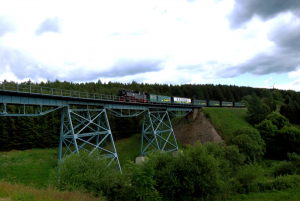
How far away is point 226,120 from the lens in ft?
162

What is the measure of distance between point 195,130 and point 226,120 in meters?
9.01

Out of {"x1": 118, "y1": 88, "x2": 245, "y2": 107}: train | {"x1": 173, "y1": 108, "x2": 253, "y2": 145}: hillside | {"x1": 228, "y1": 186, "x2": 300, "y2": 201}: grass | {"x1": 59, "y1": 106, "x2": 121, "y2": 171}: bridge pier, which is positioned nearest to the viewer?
{"x1": 228, "y1": 186, "x2": 300, "y2": 201}: grass

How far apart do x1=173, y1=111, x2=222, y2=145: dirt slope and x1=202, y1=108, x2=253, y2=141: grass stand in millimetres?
1193

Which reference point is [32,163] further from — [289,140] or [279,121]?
[279,121]

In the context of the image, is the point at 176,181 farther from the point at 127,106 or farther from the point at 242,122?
the point at 242,122

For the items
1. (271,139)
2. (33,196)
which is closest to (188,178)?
(33,196)

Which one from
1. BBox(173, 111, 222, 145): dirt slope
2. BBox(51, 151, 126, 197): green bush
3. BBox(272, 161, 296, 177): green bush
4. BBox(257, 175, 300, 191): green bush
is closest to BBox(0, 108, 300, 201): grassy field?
BBox(257, 175, 300, 191): green bush

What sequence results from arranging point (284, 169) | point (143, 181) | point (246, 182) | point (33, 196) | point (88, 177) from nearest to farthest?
point (33, 196)
point (88, 177)
point (143, 181)
point (246, 182)
point (284, 169)

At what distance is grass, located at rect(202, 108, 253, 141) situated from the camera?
44162 mm

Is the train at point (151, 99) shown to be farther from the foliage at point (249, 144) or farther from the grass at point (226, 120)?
the foliage at point (249, 144)

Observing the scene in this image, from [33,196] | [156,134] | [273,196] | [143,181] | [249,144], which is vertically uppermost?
[156,134]

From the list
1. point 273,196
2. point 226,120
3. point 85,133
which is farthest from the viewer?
point 226,120

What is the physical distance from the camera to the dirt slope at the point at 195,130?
4381 cm

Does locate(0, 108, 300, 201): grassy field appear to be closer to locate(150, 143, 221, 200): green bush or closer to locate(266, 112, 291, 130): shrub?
locate(150, 143, 221, 200): green bush
